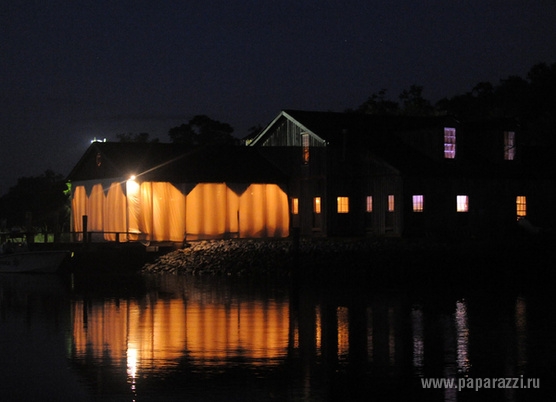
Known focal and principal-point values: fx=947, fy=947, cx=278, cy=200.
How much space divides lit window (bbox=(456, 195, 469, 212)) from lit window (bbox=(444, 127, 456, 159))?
2171 millimetres

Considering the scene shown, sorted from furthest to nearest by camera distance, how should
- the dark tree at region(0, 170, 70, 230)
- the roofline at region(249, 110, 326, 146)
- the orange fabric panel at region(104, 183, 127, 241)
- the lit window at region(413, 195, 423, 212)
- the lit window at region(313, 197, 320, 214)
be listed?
the dark tree at region(0, 170, 70, 230) < the lit window at region(313, 197, 320, 214) < the roofline at region(249, 110, 326, 146) < the lit window at region(413, 195, 423, 212) < the orange fabric panel at region(104, 183, 127, 241)

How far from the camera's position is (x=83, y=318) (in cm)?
2489

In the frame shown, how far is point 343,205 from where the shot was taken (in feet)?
162

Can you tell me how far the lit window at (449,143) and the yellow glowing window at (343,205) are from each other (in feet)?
18.4

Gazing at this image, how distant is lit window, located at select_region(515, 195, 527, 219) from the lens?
4988cm

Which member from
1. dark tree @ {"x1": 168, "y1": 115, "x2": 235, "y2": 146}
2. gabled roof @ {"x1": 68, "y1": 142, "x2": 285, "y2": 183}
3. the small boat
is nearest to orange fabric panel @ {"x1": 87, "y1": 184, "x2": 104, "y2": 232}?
gabled roof @ {"x1": 68, "y1": 142, "x2": 285, "y2": 183}

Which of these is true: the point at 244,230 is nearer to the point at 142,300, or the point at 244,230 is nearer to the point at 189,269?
the point at 189,269

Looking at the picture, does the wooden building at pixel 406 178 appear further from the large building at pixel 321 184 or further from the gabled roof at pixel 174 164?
the gabled roof at pixel 174 164

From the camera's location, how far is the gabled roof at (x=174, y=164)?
46.7 meters

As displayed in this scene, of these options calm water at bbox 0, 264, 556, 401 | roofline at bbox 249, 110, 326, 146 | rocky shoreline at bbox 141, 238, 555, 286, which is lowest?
calm water at bbox 0, 264, 556, 401

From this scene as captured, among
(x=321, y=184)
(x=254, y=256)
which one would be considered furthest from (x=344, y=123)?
(x=254, y=256)

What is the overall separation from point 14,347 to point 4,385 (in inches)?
178

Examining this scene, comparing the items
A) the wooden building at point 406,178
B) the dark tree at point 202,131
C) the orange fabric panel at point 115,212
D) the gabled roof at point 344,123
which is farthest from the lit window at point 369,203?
the dark tree at point 202,131

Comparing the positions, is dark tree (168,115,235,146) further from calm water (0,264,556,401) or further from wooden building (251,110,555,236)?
calm water (0,264,556,401)
